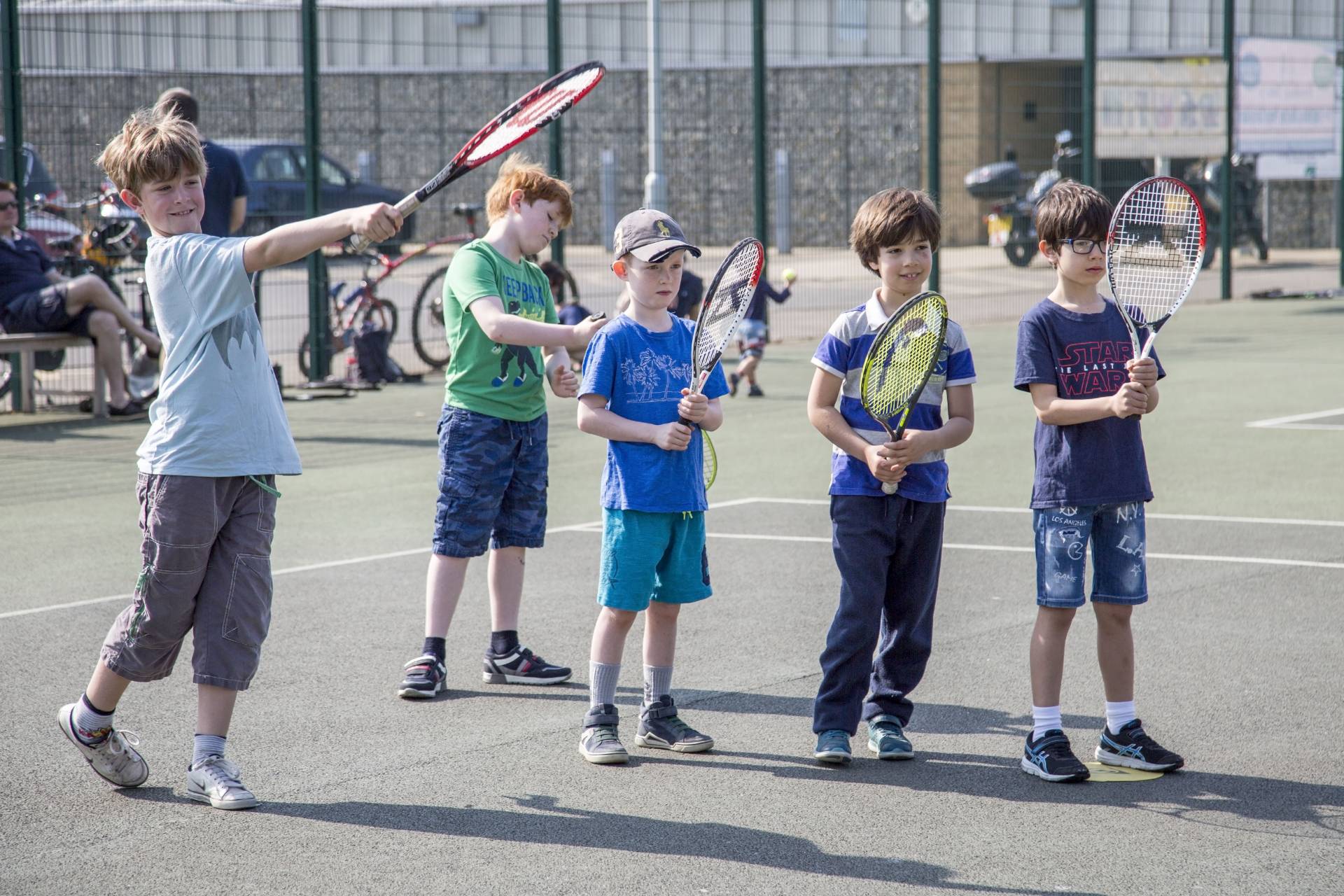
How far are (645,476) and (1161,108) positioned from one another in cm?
1854

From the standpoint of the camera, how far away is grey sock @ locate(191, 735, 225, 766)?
14.3ft

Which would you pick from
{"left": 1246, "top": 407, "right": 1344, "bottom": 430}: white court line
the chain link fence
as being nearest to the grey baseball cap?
{"left": 1246, "top": 407, "right": 1344, "bottom": 430}: white court line

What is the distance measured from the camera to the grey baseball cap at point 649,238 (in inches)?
182

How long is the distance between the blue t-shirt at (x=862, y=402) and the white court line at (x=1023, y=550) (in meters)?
2.05

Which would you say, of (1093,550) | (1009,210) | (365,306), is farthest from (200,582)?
(1009,210)

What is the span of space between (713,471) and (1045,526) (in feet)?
3.16

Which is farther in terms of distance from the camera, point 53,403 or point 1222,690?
point 53,403

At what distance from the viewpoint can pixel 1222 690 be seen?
5.25m

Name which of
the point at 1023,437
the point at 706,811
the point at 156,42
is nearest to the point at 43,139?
the point at 156,42

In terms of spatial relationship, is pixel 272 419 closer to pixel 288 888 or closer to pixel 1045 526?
pixel 288 888

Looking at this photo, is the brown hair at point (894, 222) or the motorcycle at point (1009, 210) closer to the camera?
the brown hair at point (894, 222)


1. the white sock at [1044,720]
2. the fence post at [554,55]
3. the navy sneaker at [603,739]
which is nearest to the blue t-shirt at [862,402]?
the white sock at [1044,720]

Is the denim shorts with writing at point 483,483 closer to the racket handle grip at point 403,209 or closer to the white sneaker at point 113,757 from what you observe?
the white sneaker at point 113,757

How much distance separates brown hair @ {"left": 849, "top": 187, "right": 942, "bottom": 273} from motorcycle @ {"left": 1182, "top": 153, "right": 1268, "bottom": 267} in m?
22.8
